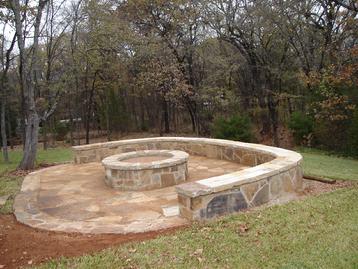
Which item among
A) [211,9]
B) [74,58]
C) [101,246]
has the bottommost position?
[101,246]

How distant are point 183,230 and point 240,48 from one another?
44.8ft

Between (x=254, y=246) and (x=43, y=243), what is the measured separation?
7.31 ft

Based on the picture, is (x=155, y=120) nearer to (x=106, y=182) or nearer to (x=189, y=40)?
(x=189, y=40)

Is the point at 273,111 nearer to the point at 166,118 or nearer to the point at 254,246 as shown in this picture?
the point at 166,118

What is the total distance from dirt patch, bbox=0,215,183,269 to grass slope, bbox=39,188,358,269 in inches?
10.9

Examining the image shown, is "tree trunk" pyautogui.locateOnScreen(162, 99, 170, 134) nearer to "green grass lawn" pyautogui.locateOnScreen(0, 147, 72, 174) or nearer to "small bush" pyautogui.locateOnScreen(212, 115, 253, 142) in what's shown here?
"small bush" pyautogui.locateOnScreen(212, 115, 253, 142)

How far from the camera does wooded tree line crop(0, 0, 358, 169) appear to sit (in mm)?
13031

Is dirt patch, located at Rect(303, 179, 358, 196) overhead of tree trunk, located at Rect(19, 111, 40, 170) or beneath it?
beneath

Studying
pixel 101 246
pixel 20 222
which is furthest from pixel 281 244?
pixel 20 222

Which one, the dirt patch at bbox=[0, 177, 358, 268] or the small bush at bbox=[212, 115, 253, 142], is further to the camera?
the small bush at bbox=[212, 115, 253, 142]

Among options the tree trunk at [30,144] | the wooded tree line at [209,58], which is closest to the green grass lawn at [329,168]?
the wooded tree line at [209,58]

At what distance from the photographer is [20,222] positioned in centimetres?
454

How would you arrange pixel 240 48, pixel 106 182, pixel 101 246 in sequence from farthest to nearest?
pixel 240 48 → pixel 106 182 → pixel 101 246

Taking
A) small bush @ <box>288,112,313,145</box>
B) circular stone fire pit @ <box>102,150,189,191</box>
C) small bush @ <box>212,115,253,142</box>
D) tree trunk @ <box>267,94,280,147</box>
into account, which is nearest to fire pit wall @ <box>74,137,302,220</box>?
circular stone fire pit @ <box>102,150,189,191</box>
